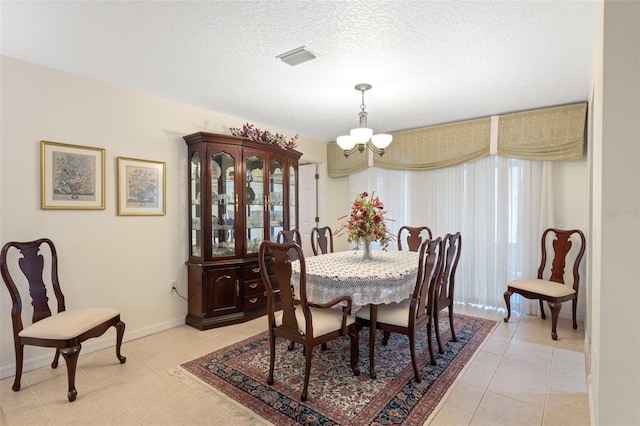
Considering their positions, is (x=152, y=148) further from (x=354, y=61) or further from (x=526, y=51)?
(x=526, y=51)

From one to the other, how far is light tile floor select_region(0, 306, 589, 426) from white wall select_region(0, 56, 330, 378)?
0.46 metres

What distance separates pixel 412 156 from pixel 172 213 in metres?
3.30

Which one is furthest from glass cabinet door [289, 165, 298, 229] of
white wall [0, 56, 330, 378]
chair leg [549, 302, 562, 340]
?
chair leg [549, 302, 562, 340]

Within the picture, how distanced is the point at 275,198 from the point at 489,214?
2.78m

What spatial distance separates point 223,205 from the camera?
371 centimetres

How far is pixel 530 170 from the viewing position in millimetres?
3859

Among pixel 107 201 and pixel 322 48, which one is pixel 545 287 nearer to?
pixel 322 48

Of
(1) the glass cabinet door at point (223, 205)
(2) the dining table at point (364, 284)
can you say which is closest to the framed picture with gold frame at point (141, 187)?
(1) the glass cabinet door at point (223, 205)

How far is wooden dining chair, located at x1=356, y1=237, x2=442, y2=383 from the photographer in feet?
7.79

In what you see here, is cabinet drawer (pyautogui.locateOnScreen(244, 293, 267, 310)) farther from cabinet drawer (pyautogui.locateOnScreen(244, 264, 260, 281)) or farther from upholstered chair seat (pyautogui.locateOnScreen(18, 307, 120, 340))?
upholstered chair seat (pyautogui.locateOnScreen(18, 307, 120, 340))

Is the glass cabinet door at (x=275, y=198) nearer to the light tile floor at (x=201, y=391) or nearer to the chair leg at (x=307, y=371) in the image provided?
the light tile floor at (x=201, y=391)

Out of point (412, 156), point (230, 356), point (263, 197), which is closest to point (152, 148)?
point (263, 197)

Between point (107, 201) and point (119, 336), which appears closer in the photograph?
point (119, 336)

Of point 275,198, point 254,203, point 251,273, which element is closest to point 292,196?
point 275,198
